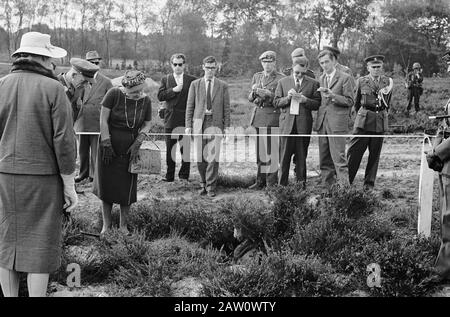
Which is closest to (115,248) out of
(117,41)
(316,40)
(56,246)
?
(56,246)

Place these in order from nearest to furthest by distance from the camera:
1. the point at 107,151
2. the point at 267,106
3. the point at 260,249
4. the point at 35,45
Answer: the point at 35,45 < the point at 260,249 < the point at 107,151 < the point at 267,106

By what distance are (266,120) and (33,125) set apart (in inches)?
187

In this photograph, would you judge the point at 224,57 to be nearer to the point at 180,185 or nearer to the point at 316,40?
the point at 316,40

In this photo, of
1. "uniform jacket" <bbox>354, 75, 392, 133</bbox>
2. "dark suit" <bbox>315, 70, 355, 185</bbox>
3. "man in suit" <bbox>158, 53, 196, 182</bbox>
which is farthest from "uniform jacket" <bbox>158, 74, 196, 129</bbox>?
"uniform jacket" <bbox>354, 75, 392, 133</bbox>

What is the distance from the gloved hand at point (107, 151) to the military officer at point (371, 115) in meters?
3.62

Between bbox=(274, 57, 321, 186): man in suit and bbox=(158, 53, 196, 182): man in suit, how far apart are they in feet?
5.56

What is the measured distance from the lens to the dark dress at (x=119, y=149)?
5.93 m

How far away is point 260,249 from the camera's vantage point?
5.47 m

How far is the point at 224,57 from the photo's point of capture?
827 inches

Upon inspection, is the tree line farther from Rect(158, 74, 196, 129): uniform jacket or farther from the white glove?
the white glove

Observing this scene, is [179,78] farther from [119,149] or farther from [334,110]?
[119,149]

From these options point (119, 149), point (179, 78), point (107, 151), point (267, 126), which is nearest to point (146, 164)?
point (119, 149)

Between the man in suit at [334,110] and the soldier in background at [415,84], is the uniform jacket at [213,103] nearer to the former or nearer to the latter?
the man in suit at [334,110]

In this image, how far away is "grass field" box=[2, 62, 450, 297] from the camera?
450cm
